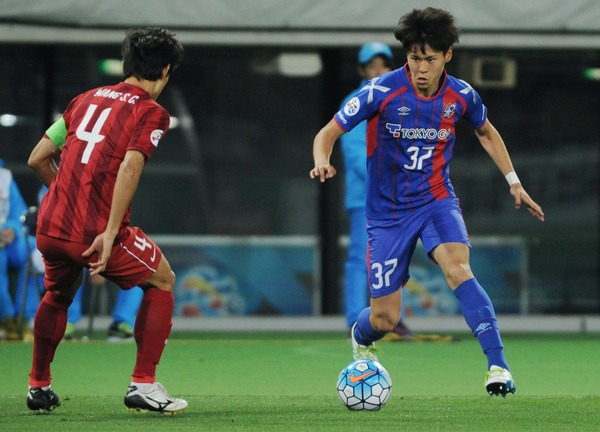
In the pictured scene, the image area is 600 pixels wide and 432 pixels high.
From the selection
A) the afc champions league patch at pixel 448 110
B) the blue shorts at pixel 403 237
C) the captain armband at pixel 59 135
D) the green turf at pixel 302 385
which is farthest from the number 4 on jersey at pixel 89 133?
the afc champions league patch at pixel 448 110

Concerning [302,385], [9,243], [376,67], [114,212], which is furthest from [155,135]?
[9,243]

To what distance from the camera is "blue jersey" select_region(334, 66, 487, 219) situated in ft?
24.1

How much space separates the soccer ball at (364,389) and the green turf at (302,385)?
0.08 meters

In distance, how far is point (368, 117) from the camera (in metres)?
7.41

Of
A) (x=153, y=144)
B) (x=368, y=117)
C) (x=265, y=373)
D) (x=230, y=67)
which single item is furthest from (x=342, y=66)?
(x=153, y=144)

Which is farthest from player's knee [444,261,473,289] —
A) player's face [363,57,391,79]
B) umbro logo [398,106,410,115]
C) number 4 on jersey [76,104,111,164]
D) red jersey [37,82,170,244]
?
player's face [363,57,391,79]

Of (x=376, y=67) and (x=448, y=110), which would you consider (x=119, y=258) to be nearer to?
(x=448, y=110)

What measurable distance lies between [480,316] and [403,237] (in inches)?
25.6

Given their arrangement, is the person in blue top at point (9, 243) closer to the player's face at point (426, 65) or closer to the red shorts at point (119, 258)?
the red shorts at point (119, 258)

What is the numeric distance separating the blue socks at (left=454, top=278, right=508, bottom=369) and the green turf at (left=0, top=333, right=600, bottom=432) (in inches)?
12.5

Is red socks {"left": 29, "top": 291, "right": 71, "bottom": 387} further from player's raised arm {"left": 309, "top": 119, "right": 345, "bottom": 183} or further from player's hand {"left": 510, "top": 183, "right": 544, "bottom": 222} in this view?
player's hand {"left": 510, "top": 183, "right": 544, "bottom": 222}

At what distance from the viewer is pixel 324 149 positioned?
700 centimetres

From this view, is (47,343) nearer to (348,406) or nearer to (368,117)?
(348,406)

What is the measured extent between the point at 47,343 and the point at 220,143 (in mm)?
7759
